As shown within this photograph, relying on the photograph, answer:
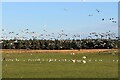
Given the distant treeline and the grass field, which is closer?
the grass field

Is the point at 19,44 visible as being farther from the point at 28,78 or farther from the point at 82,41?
the point at 28,78

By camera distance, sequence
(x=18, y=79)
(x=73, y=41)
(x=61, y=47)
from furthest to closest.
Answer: (x=73, y=41) < (x=61, y=47) < (x=18, y=79)

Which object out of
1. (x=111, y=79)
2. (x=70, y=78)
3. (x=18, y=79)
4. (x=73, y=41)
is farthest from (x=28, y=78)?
(x=73, y=41)

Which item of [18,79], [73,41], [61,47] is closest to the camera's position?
[18,79]

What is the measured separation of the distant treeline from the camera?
131400 millimetres

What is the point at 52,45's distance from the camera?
437 feet

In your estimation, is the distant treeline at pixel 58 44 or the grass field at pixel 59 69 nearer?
the grass field at pixel 59 69

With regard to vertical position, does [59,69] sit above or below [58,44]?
below

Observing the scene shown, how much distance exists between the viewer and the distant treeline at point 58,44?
131m

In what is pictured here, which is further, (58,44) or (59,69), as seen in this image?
(58,44)

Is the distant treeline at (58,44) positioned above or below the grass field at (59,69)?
above

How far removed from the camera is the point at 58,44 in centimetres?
13450

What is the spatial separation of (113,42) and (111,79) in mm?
107348

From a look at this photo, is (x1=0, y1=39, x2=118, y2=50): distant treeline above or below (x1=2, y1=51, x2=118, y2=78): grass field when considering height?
above
